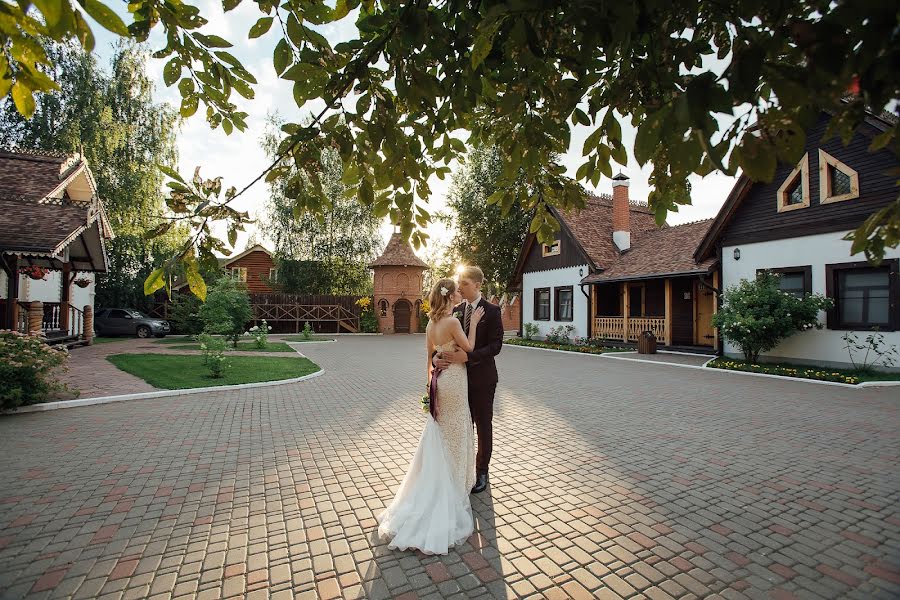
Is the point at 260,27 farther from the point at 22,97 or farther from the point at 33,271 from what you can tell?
the point at 33,271

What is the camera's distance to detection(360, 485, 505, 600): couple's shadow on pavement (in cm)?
295

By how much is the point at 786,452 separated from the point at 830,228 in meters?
10.0

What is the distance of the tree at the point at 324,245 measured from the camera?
34.3m

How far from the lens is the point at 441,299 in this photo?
4.23 meters

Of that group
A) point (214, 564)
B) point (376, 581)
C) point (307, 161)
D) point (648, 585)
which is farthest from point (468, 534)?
point (307, 161)

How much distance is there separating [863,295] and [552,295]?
1299cm

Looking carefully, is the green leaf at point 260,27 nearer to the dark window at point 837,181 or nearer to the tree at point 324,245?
the dark window at point 837,181

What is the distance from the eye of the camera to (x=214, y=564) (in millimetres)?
3252

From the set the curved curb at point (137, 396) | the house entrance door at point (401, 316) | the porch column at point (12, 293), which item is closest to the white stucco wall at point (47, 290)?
the porch column at point (12, 293)

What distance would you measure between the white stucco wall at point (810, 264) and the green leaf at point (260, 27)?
14.0 metres

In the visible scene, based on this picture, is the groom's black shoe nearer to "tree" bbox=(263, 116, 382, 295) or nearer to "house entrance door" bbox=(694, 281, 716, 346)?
"house entrance door" bbox=(694, 281, 716, 346)

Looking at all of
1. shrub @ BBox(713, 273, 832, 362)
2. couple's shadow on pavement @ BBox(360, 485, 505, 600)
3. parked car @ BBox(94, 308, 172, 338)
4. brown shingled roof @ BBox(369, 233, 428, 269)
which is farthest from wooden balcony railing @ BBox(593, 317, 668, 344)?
parked car @ BBox(94, 308, 172, 338)

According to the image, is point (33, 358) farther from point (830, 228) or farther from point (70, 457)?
point (830, 228)

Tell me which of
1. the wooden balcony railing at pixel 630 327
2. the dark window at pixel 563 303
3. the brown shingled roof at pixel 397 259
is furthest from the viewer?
the brown shingled roof at pixel 397 259
